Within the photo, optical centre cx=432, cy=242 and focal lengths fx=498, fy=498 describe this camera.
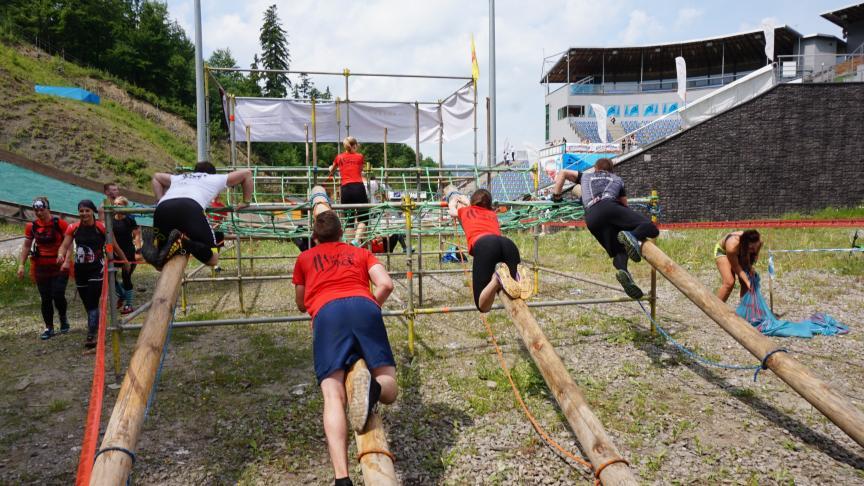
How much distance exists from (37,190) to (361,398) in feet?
65.0

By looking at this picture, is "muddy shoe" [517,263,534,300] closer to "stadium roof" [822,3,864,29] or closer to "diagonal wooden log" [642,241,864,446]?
"diagonal wooden log" [642,241,864,446]

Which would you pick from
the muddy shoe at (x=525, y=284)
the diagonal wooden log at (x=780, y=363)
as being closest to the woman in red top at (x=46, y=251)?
the muddy shoe at (x=525, y=284)

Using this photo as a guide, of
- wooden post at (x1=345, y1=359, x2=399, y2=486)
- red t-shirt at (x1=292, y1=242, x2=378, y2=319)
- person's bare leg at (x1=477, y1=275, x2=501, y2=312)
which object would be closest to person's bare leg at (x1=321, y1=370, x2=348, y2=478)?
wooden post at (x1=345, y1=359, x2=399, y2=486)

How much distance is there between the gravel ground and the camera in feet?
11.0

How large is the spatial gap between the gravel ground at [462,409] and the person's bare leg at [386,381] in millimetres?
758

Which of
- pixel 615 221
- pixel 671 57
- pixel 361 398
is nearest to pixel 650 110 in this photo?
pixel 671 57

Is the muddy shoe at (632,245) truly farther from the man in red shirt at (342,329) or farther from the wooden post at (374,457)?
the wooden post at (374,457)

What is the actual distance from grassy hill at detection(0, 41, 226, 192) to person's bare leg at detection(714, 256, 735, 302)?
2787 cm

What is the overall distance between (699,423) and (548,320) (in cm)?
317

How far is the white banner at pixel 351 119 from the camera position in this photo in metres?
9.84

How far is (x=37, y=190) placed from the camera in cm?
1711

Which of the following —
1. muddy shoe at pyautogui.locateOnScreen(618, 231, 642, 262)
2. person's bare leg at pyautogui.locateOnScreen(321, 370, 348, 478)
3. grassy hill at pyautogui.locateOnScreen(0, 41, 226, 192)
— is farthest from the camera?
grassy hill at pyautogui.locateOnScreen(0, 41, 226, 192)

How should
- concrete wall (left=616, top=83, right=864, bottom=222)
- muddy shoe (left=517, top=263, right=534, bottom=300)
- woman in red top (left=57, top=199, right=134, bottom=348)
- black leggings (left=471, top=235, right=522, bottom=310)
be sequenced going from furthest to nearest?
concrete wall (left=616, top=83, right=864, bottom=222), woman in red top (left=57, top=199, right=134, bottom=348), black leggings (left=471, top=235, right=522, bottom=310), muddy shoe (left=517, top=263, right=534, bottom=300)

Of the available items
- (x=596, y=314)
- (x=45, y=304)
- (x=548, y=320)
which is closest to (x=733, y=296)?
(x=596, y=314)
